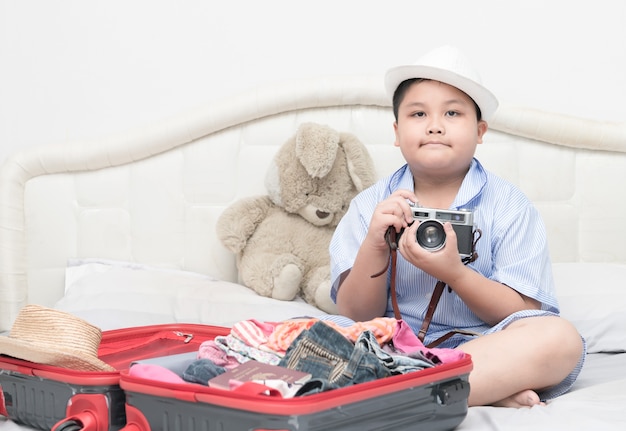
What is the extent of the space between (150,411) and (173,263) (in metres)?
1.09

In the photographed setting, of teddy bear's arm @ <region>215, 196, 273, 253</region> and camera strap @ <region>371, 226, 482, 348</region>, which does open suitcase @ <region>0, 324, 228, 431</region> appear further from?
teddy bear's arm @ <region>215, 196, 273, 253</region>

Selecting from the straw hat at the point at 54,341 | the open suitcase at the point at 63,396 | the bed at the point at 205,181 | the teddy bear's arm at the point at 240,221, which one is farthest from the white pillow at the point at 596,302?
the straw hat at the point at 54,341

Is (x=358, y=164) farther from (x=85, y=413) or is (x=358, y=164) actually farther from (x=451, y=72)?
(x=85, y=413)

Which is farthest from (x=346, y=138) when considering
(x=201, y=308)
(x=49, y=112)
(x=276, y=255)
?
(x=49, y=112)

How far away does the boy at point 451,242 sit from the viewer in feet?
3.95

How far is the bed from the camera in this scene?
1.91 m

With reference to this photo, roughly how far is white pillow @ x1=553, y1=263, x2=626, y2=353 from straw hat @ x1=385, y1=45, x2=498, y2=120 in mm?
490

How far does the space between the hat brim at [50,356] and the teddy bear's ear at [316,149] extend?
783 millimetres

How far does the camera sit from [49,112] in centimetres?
213

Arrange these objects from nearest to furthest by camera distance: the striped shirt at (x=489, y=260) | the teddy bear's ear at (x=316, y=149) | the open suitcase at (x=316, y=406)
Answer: the open suitcase at (x=316, y=406) < the striped shirt at (x=489, y=260) < the teddy bear's ear at (x=316, y=149)

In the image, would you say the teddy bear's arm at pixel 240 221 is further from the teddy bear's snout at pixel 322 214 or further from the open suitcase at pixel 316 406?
the open suitcase at pixel 316 406

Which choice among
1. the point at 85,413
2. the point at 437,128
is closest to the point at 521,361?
the point at 437,128

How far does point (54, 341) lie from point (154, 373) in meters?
0.20

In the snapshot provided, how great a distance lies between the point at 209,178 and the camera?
6.39 feet
